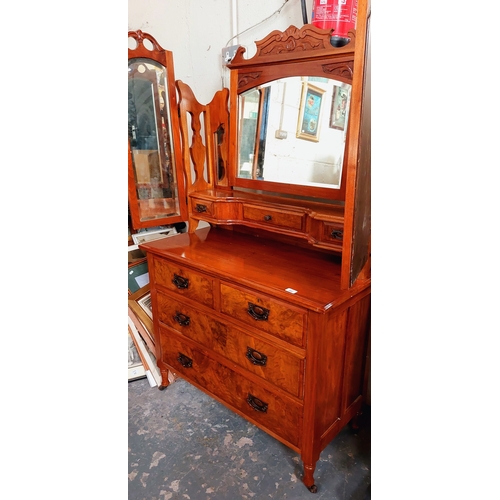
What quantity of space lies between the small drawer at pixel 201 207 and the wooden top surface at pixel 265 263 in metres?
0.13

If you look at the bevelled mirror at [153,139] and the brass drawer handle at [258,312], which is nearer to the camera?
the brass drawer handle at [258,312]

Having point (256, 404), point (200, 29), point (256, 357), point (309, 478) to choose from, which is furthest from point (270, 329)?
point (200, 29)

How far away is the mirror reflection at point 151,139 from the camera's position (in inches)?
76.9

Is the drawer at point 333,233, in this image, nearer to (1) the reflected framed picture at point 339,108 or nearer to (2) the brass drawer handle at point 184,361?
(1) the reflected framed picture at point 339,108

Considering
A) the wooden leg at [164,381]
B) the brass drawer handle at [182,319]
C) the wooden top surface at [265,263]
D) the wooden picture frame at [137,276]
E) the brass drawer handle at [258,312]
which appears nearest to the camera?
the wooden top surface at [265,263]

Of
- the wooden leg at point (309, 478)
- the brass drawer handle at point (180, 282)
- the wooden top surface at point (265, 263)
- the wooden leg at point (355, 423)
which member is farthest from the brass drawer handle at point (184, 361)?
the wooden leg at point (355, 423)

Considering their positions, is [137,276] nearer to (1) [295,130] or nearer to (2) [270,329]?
(2) [270,329]

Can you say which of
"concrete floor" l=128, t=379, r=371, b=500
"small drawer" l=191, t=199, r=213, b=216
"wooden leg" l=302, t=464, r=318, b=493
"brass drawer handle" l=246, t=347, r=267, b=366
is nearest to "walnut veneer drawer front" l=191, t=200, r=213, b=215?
"small drawer" l=191, t=199, r=213, b=216

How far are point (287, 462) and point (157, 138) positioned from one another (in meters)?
1.76

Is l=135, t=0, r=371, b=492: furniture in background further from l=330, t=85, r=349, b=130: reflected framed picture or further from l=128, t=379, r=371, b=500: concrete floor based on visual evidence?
l=128, t=379, r=371, b=500: concrete floor
